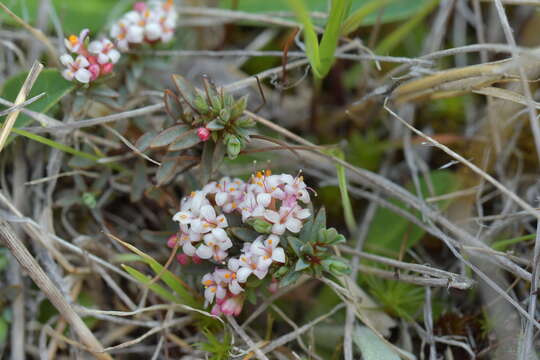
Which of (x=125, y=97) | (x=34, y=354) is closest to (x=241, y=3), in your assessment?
(x=125, y=97)

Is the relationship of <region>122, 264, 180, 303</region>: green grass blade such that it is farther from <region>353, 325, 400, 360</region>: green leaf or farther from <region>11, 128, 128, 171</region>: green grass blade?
<region>353, 325, 400, 360</region>: green leaf

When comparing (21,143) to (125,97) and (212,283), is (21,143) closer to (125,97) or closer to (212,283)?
(125,97)

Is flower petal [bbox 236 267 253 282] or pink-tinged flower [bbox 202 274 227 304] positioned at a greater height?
flower petal [bbox 236 267 253 282]

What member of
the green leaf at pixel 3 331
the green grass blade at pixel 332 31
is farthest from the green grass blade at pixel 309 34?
the green leaf at pixel 3 331

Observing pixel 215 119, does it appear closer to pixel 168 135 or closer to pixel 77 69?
pixel 168 135

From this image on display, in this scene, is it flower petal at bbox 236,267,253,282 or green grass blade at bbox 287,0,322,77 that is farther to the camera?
flower petal at bbox 236,267,253,282

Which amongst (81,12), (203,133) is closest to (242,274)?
(203,133)

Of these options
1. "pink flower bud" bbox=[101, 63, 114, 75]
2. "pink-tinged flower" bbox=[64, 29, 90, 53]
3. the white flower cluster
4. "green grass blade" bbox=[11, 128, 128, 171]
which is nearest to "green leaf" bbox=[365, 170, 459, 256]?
the white flower cluster
